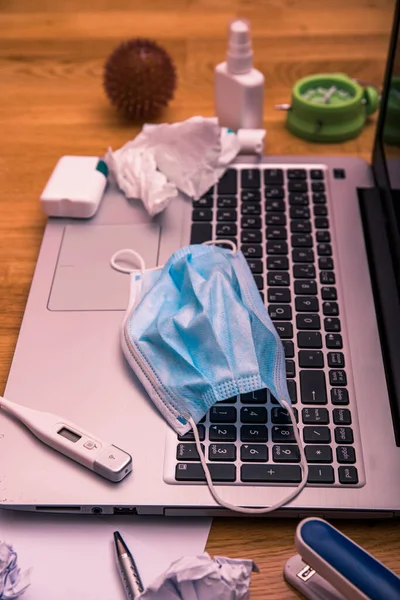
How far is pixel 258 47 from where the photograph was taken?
1.06m

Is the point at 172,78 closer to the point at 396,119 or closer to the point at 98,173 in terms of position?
the point at 98,173

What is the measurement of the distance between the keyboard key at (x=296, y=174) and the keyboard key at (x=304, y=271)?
0.48 feet

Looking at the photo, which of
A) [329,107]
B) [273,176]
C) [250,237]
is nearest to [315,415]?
[250,237]

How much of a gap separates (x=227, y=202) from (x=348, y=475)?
0.35 m

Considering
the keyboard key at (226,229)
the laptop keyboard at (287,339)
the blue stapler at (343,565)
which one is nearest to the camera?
the blue stapler at (343,565)

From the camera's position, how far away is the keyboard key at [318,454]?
1.81ft

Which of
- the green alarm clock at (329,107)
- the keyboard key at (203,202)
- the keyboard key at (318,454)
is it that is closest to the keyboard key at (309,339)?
the keyboard key at (318,454)

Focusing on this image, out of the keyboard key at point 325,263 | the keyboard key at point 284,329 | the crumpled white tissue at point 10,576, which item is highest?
the keyboard key at point 325,263

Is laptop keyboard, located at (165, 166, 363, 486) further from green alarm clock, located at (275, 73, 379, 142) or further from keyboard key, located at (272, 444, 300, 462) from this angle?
green alarm clock, located at (275, 73, 379, 142)

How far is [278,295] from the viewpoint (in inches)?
26.9

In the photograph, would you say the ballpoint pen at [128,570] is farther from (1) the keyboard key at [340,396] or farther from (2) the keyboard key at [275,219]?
(2) the keyboard key at [275,219]

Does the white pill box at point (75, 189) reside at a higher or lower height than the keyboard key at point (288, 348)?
higher

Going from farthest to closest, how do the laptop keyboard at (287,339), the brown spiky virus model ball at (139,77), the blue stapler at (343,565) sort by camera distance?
the brown spiky virus model ball at (139,77) < the laptop keyboard at (287,339) < the blue stapler at (343,565)

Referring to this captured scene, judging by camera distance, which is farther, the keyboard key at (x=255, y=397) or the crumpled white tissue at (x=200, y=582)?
the keyboard key at (x=255, y=397)
